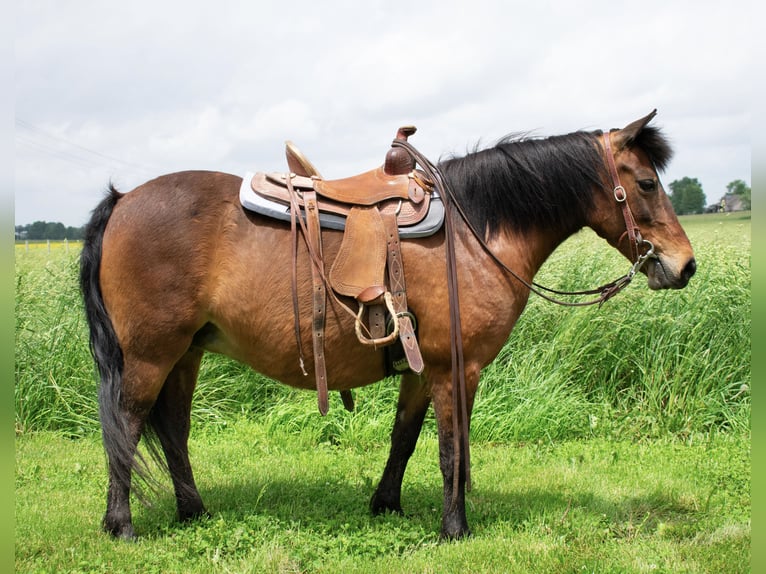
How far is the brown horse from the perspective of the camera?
352cm

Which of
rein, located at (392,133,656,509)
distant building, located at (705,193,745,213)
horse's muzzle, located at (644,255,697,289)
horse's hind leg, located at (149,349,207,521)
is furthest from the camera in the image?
distant building, located at (705,193,745,213)

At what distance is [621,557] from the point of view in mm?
3514

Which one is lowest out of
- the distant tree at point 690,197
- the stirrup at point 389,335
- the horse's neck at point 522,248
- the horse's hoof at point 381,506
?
the horse's hoof at point 381,506

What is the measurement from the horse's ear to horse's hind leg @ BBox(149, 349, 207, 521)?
288 cm

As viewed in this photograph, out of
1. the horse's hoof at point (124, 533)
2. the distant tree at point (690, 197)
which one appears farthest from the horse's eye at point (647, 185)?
the distant tree at point (690, 197)

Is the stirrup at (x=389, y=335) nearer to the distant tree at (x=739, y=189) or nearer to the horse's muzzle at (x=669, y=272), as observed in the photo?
the horse's muzzle at (x=669, y=272)

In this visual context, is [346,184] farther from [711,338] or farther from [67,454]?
[711,338]

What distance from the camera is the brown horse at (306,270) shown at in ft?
11.5

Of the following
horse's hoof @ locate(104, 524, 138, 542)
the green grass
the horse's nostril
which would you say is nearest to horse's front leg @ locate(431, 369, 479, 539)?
the green grass

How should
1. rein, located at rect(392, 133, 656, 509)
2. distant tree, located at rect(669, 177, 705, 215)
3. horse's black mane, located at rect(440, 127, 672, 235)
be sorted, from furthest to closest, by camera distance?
distant tree, located at rect(669, 177, 705, 215)
horse's black mane, located at rect(440, 127, 672, 235)
rein, located at rect(392, 133, 656, 509)

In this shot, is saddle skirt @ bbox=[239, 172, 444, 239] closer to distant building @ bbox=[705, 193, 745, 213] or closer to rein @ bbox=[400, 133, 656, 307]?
rein @ bbox=[400, 133, 656, 307]

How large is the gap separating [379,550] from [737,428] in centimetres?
402

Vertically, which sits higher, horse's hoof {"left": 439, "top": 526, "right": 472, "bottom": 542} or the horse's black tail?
the horse's black tail

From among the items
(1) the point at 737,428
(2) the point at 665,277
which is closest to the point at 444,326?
(2) the point at 665,277
